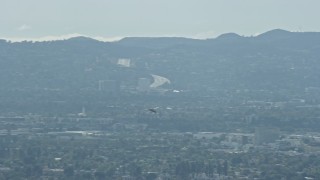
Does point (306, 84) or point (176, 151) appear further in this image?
point (306, 84)

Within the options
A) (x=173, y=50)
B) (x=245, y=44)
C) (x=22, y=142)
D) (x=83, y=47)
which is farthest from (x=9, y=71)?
(x=22, y=142)

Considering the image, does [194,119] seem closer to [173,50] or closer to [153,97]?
[153,97]

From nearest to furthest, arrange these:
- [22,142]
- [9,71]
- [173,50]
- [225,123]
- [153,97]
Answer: [22,142]
[225,123]
[153,97]
[9,71]
[173,50]

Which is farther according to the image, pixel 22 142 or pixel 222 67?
pixel 222 67

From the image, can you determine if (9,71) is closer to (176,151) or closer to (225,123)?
(225,123)

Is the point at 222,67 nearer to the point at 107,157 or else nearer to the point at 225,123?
the point at 225,123

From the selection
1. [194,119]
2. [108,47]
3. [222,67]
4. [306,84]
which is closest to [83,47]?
[108,47]

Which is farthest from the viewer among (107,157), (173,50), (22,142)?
(173,50)

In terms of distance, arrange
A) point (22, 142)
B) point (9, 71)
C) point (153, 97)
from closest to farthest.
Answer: point (22, 142)
point (153, 97)
point (9, 71)

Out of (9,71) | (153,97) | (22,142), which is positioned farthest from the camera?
(9,71)
